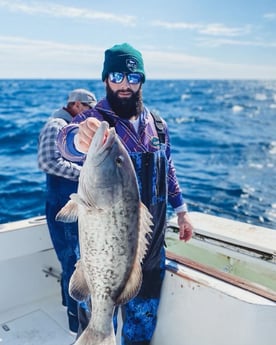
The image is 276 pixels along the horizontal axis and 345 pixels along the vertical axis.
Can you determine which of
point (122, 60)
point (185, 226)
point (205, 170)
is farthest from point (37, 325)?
point (205, 170)

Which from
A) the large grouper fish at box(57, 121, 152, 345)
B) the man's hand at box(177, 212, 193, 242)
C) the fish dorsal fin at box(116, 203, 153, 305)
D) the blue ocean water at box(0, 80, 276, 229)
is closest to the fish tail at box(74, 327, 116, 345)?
the large grouper fish at box(57, 121, 152, 345)

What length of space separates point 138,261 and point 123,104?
102cm

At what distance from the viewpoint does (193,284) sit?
2.95m

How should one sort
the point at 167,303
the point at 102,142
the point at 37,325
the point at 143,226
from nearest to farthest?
the point at 102,142, the point at 143,226, the point at 167,303, the point at 37,325

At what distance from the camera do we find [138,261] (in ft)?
7.59

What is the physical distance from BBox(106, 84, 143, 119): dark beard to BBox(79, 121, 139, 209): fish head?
0.74 m

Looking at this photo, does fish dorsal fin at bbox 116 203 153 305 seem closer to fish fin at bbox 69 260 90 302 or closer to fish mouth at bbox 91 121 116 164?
fish fin at bbox 69 260 90 302

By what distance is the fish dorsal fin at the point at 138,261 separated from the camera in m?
2.27

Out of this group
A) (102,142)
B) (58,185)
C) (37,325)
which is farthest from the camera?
(37,325)

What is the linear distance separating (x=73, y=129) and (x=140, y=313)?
136 cm

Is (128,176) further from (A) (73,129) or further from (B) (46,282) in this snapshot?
(B) (46,282)

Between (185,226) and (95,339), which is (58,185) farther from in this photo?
(95,339)

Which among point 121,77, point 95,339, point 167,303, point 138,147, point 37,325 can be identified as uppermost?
point 121,77

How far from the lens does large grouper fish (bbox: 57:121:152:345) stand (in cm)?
207
